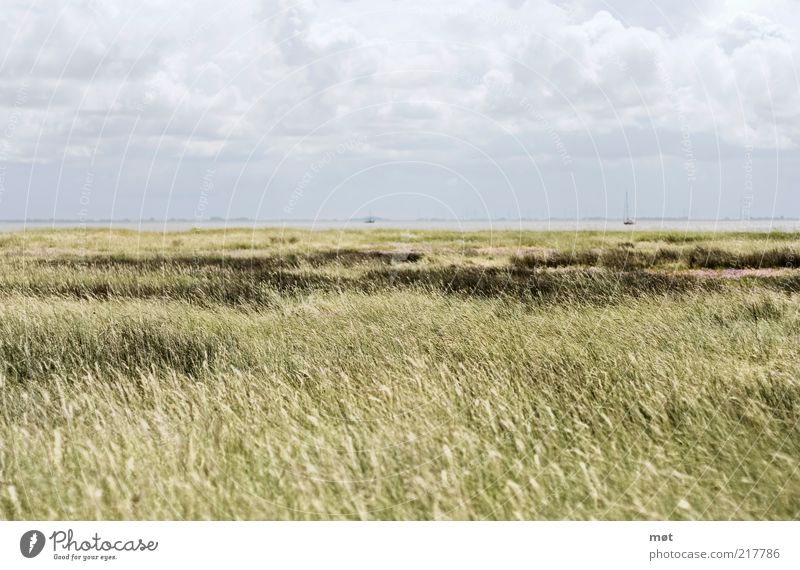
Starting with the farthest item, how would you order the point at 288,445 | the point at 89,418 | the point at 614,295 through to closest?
the point at 614,295
the point at 89,418
the point at 288,445

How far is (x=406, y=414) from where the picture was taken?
558 cm

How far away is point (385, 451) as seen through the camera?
492cm

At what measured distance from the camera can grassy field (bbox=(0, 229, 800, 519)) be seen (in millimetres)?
4535

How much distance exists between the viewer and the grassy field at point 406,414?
14.9ft

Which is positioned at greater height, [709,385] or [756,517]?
[709,385]

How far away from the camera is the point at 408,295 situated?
12.7 m

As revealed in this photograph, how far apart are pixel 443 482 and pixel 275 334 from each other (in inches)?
198
